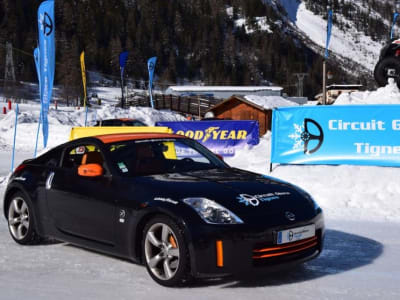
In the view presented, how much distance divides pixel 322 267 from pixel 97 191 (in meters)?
2.21

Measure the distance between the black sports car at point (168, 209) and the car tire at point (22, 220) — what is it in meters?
0.02

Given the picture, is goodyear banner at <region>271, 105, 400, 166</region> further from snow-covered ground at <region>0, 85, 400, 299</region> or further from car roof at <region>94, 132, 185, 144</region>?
car roof at <region>94, 132, 185, 144</region>

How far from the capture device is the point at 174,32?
165875mm

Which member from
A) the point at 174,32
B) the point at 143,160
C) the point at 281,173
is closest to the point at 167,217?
the point at 143,160

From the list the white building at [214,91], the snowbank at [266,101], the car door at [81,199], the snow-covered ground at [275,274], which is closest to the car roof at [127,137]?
the car door at [81,199]

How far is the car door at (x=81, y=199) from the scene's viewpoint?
198 inches

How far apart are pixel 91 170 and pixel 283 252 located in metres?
1.94

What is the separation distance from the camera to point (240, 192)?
4.63 metres

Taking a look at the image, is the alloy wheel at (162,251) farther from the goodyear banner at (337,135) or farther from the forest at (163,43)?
the forest at (163,43)

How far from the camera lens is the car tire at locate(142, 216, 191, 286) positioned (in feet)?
14.3

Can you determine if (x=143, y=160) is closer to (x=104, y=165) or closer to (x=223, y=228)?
(x=104, y=165)

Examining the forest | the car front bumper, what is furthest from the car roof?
the forest

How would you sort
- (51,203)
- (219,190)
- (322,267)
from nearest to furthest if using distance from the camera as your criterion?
(219,190), (322,267), (51,203)

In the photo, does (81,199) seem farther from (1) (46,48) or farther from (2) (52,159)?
(1) (46,48)
